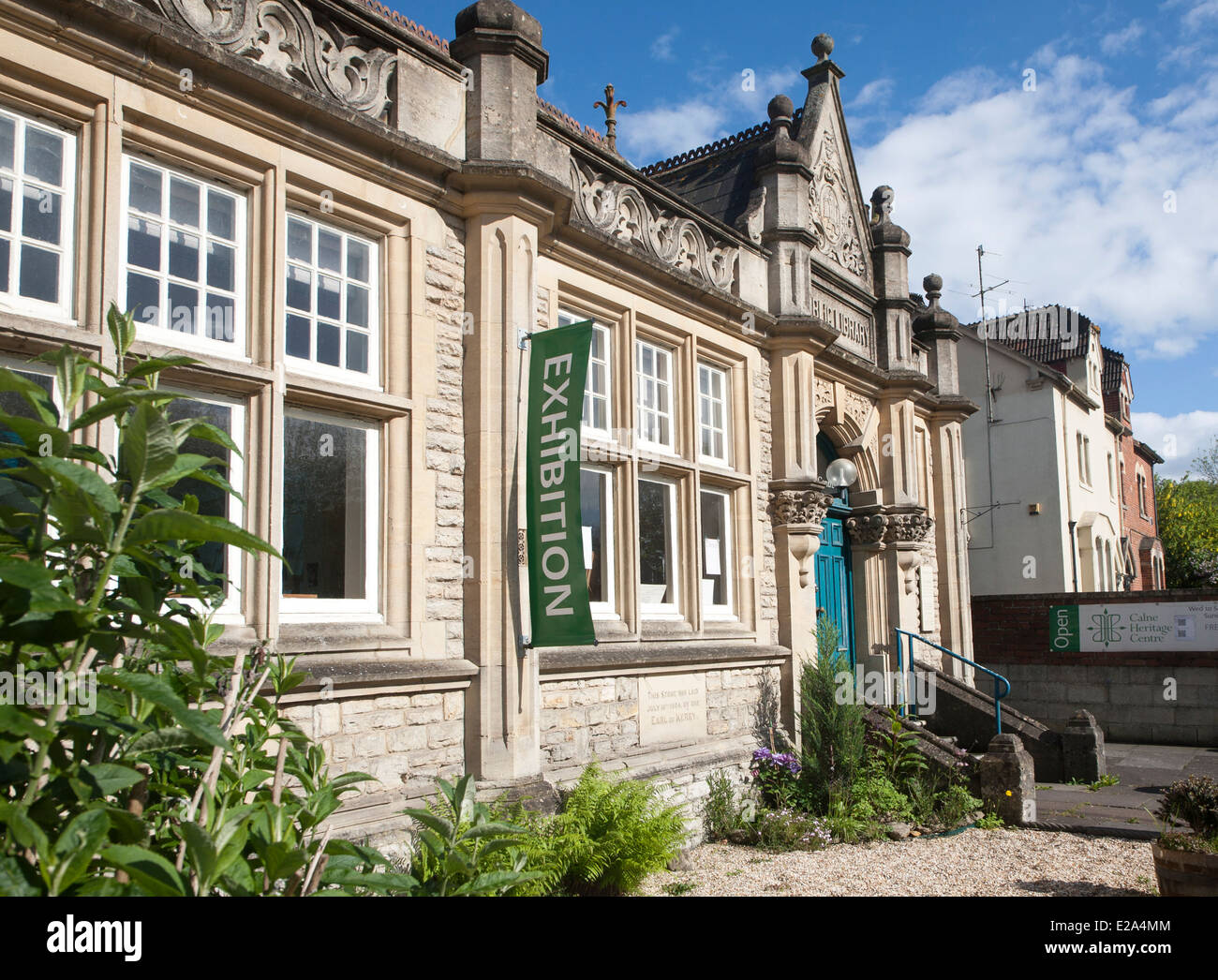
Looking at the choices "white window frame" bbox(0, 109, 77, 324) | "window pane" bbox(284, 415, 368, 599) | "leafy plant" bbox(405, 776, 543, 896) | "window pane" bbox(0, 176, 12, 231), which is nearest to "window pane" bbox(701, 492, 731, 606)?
"window pane" bbox(284, 415, 368, 599)

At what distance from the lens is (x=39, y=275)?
15.4 feet

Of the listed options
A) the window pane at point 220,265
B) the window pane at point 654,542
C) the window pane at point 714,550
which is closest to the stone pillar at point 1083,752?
the window pane at point 714,550

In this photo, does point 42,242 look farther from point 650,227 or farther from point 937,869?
point 937,869

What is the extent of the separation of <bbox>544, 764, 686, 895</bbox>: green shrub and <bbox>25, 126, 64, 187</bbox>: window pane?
4.58 meters

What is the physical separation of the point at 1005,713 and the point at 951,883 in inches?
210

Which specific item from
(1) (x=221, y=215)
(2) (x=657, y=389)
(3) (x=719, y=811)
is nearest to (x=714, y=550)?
(2) (x=657, y=389)

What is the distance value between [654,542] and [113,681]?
A: 679cm

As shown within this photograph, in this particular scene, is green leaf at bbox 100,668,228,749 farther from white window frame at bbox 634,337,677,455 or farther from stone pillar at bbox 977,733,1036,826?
stone pillar at bbox 977,733,1036,826

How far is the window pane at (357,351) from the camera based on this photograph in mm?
6184

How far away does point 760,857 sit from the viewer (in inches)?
306

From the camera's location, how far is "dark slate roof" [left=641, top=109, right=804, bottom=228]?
1116cm
